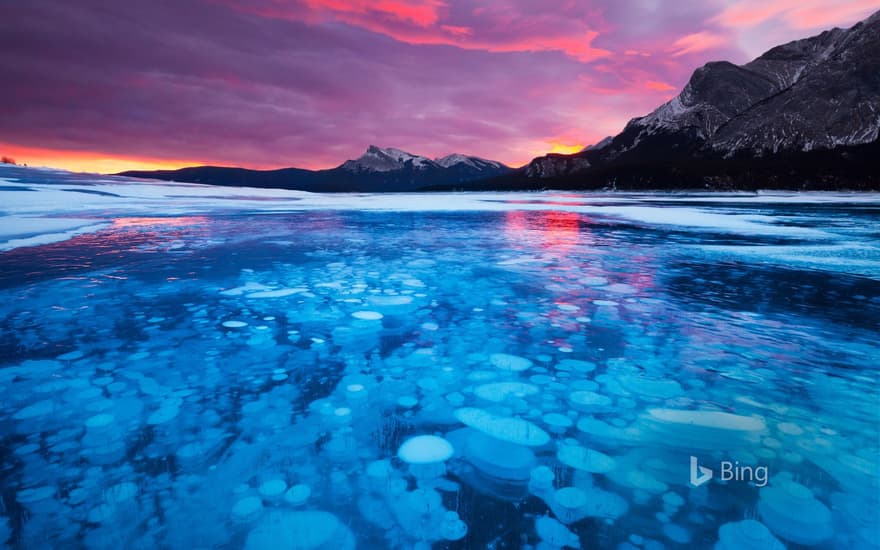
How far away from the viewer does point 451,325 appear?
4680 mm

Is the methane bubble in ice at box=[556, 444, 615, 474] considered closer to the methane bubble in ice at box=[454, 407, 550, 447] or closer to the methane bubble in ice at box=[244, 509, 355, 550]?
the methane bubble in ice at box=[454, 407, 550, 447]

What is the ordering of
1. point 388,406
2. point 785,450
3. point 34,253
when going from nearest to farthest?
point 785,450, point 388,406, point 34,253

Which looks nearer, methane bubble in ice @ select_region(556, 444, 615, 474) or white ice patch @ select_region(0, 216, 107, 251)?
methane bubble in ice @ select_region(556, 444, 615, 474)

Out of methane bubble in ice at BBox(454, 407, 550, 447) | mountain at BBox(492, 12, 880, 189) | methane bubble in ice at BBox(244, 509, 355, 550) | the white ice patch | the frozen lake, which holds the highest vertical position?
mountain at BBox(492, 12, 880, 189)

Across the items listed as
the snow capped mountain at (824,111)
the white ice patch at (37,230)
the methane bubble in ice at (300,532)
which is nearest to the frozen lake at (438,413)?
the methane bubble in ice at (300,532)

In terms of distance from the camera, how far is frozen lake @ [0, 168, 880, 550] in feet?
6.35

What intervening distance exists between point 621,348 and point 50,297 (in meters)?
6.93

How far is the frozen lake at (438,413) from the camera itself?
6.35 feet


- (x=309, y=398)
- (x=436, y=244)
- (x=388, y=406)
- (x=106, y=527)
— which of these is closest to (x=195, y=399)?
(x=309, y=398)

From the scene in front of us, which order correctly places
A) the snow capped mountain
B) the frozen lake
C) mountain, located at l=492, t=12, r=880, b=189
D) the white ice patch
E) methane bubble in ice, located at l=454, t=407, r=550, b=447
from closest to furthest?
the frozen lake < methane bubble in ice, located at l=454, t=407, r=550, b=447 < the white ice patch < mountain, located at l=492, t=12, r=880, b=189 < the snow capped mountain

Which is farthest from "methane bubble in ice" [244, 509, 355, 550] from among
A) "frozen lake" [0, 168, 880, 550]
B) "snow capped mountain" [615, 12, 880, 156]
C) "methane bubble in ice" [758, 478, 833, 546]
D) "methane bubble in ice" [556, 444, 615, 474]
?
"snow capped mountain" [615, 12, 880, 156]

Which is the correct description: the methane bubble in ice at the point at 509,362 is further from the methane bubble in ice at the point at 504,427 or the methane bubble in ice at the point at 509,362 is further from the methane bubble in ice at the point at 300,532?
the methane bubble in ice at the point at 300,532

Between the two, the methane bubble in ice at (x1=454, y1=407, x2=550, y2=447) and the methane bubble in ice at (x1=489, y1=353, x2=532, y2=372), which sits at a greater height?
the methane bubble in ice at (x1=489, y1=353, x2=532, y2=372)

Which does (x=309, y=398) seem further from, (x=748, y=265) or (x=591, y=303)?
(x=748, y=265)
